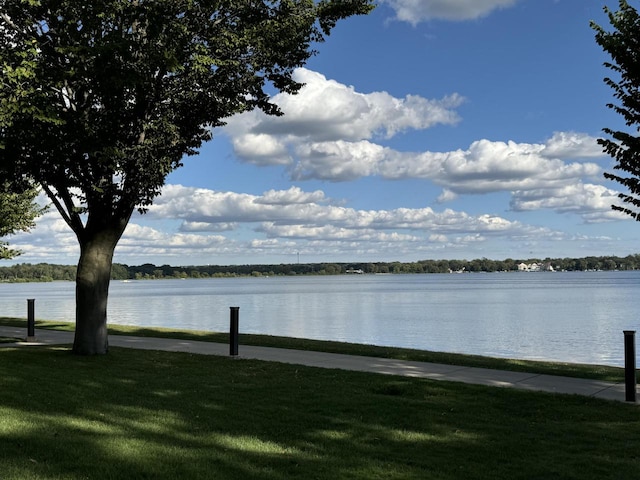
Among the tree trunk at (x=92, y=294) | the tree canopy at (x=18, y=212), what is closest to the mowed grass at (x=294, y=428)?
the tree trunk at (x=92, y=294)

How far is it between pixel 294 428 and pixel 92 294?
749 centimetres

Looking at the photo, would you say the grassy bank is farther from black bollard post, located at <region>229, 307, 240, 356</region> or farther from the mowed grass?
A: the mowed grass

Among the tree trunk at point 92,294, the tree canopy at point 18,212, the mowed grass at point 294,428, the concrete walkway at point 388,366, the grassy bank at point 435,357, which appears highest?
the tree canopy at point 18,212

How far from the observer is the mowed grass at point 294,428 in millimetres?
5438

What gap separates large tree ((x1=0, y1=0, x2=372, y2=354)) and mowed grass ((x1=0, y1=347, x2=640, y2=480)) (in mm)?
Answer: 3700

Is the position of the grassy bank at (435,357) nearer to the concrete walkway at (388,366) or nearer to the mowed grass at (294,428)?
the concrete walkway at (388,366)

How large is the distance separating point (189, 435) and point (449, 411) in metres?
3.42

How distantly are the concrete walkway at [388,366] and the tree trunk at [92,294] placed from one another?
176cm

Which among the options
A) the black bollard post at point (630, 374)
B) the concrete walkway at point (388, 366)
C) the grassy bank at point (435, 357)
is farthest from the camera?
the grassy bank at point (435, 357)

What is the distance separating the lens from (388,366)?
12328mm

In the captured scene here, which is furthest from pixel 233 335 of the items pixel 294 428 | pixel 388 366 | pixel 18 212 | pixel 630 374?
pixel 18 212

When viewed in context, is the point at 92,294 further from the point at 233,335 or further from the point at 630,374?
the point at 630,374

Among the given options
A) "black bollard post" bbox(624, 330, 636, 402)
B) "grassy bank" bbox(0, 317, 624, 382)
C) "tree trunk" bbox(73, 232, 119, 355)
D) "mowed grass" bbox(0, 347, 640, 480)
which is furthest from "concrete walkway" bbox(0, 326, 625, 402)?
"tree trunk" bbox(73, 232, 119, 355)

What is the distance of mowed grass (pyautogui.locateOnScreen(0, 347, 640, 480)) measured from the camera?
214 inches
